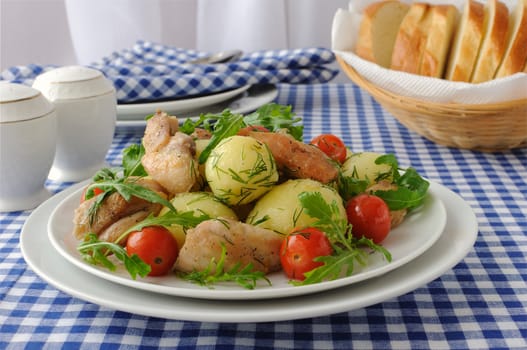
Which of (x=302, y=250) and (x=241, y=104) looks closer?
(x=302, y=250)

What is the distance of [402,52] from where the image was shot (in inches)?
87.6

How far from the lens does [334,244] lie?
1.08 m

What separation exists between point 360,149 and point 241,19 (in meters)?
2.10

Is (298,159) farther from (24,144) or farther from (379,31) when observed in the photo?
(379,31)

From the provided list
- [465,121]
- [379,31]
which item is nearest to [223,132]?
[465,121]

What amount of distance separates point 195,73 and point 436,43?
0.92 m

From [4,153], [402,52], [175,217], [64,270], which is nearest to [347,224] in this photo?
[175,217]

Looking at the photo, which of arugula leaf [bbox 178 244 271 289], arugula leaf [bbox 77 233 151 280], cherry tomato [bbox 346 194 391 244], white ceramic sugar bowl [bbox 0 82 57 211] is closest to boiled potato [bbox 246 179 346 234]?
cherry tomato [bbox 346 194 391 244]

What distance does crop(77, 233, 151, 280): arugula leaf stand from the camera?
3.25 ft

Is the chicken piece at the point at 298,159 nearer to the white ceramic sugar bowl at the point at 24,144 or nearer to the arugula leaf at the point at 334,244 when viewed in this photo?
the arugula leaf at the point at 334,244

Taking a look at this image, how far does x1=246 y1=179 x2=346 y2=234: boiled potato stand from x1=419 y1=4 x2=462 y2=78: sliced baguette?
3.81 ft

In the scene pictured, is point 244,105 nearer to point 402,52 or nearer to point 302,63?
point 302,63

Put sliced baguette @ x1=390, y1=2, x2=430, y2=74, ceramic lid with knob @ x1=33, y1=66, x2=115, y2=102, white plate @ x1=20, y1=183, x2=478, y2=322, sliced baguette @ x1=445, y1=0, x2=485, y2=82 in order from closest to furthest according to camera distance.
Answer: white plate @ x1=20, y1=183, x2=478, y2=322, ceramic lid with knob @ x1=33, y1=66, x2=115, y2=102, sliced baguette @ x1=445, y1=0, x2=485, y2=82, sliced baguette @ x1=390, y1=2, x2=430, y2=74

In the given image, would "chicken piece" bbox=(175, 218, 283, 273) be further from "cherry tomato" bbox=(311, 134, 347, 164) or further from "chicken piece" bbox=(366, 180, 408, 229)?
"cherry tomato" bbox=(311, 134, 347, 164)
